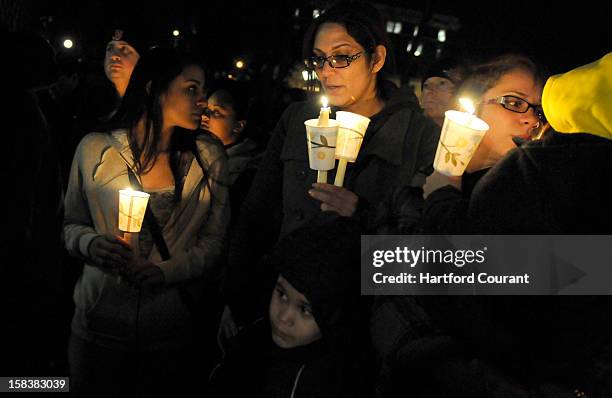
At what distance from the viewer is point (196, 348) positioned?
10.2ft

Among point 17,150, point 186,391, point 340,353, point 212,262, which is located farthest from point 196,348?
point 17,150

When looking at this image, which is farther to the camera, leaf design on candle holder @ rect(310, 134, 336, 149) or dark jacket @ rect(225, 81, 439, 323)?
dark jacket @ rect(225, 81, 439, 323)

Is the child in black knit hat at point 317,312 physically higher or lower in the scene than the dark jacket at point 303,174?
lower

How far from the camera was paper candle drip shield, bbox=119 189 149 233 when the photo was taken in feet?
8.44

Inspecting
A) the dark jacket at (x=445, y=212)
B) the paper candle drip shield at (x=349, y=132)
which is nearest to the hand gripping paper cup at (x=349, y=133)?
the paper candle drip shield at (x=349, y=132)

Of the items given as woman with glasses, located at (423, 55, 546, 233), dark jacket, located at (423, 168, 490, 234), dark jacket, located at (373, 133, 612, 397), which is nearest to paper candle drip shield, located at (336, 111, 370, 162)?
woman with glasses, located at (423, 55, 546, 233)

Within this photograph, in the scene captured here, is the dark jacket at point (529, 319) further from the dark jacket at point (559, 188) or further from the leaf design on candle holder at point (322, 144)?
the leaf design on candle holder at point (322, 144)

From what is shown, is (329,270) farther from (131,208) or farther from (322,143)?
(131,208)

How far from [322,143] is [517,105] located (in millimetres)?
837

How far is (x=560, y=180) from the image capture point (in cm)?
149

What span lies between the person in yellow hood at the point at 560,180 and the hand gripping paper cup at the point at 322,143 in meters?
0.89

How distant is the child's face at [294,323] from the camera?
93.0 inches

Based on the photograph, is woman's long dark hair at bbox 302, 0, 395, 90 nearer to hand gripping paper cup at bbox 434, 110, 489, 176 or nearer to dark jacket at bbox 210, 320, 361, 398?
hand gripping paper cup at bbox 434, 110, 489, 176

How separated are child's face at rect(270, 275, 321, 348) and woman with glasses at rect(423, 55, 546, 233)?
2.53 ft
